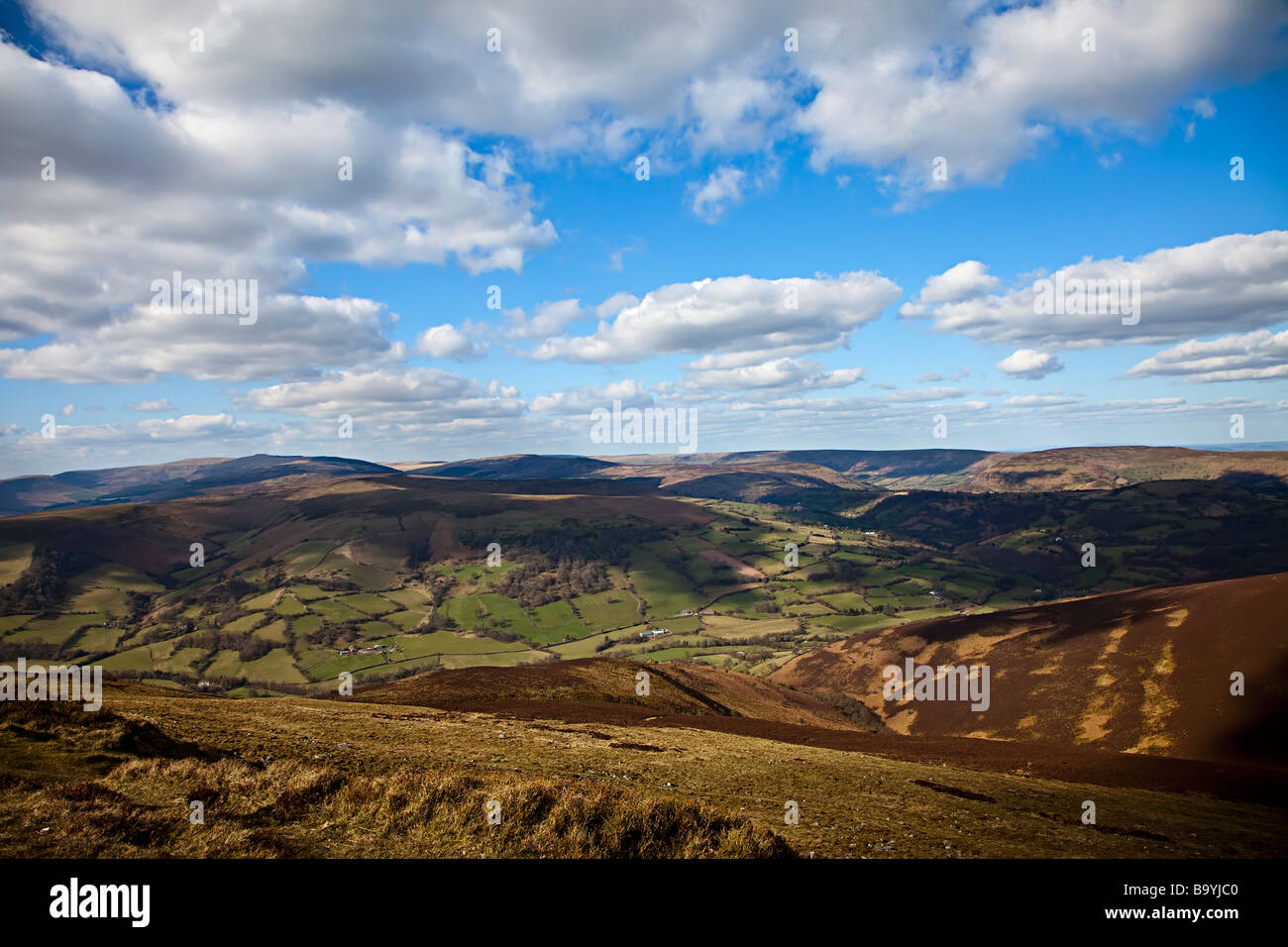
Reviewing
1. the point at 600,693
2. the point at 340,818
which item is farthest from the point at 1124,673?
the point at 340,818

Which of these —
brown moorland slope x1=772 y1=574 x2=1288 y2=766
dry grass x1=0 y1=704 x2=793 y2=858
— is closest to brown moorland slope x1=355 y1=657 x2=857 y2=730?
brown moorland slope x1=772 y1=574 x2=1288 y2=766

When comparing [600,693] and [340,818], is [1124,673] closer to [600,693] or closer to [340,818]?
[600,693]

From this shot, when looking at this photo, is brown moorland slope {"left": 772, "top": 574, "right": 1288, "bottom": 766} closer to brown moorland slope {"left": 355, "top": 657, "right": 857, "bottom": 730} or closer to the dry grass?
brown moorland slope {"left": 355, "top": 657, "right": 857, "bottom": 730}

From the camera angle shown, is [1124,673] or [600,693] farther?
[1124,673]

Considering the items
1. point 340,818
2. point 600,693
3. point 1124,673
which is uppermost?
point 340,818

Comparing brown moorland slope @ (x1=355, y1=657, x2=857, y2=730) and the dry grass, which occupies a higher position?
the dry grass

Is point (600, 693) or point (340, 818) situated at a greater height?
point (340, 818)

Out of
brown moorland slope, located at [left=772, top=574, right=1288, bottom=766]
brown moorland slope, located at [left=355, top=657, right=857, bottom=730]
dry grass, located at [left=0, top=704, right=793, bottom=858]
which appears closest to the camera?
dry grass, located at [left=0, top=704, right=793, bottom=858]

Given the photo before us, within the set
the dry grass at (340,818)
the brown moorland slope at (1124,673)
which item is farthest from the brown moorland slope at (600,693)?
the dry grass at (340,818)
